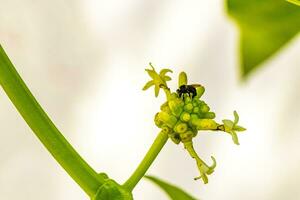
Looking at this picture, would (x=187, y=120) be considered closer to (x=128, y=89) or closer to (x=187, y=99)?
(x=187, y=99)

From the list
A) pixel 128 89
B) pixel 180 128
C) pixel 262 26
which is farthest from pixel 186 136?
pixel 128 89

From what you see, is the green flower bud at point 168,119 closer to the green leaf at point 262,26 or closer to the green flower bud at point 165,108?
the green flower bud at point 165,108

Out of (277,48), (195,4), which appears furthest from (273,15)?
(195,4)

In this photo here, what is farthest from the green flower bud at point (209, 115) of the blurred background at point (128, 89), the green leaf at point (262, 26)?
the blurred background at point (128, 89)

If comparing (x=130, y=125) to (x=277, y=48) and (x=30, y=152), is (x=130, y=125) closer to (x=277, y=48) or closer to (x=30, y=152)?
(x=30, y=152)

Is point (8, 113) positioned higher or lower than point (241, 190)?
higher

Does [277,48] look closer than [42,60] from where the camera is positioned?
Yes

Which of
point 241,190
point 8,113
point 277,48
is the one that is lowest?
point 241,190
